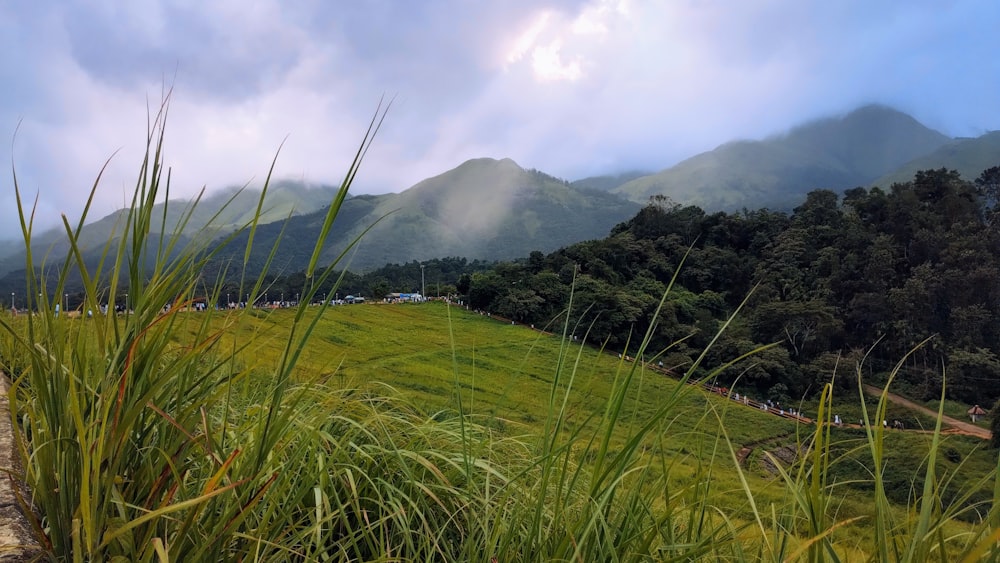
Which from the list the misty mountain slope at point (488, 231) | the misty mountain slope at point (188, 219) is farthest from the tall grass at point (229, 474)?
the misty mountain slope at point (488, 231)

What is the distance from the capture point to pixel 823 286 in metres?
42.1

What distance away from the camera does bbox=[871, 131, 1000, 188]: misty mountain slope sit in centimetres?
13038

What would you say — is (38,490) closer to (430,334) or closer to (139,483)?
(139,483)

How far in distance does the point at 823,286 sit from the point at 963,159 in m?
139

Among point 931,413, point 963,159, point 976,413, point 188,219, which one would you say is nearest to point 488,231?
point 963,159

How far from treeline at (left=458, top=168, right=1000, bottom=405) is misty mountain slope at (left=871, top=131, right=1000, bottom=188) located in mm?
94011

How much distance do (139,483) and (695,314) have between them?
43.6 m

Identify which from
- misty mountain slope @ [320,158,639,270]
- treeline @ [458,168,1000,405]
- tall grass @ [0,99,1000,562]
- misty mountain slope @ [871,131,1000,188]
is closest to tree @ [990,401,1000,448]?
treeline @ [458,168,1000,405]

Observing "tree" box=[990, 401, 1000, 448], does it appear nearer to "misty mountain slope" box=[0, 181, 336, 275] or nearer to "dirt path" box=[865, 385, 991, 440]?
"dirt path" box=[865, 385, 991, 440]

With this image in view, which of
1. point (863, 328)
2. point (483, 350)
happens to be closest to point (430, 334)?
point (483, 350)

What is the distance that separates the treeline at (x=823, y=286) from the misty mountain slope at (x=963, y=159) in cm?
9401

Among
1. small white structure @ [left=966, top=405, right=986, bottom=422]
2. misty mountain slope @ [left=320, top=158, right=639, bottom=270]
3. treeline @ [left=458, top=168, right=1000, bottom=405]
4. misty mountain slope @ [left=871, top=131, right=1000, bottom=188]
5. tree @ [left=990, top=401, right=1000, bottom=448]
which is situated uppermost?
misty mountain slope @ [left=871, top=131, right=1000, bottom=188]

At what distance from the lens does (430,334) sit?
33.1 meters

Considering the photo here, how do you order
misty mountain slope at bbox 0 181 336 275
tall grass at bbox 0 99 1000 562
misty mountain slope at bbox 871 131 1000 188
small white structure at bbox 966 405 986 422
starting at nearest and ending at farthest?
tall grass at bbox 0 99 1000 562, misty mountain slope at bbox 0 181 336 275, small white structure at bbox 966 405 986 422, misty mountain slope at bbox 871 131 1000 188
